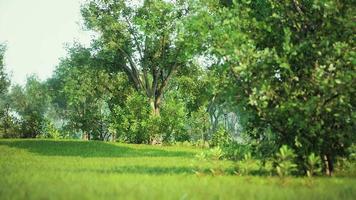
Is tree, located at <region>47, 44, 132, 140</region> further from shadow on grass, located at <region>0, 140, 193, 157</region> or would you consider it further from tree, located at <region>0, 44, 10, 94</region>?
shadow on grass, located at <region>0, 140, 193, 157</region>

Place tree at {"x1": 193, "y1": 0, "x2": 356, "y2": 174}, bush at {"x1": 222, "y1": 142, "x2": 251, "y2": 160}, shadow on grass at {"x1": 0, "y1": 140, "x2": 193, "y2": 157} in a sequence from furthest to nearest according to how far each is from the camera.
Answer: shadow on grass at {"x1": 0, "y1": 140, "x2": 193, "y2": 157}
bush at {"x1": 222, "y1": 142, "x2": 251, "y2": 160}
tree at {"x1": 193, "y1": 0, "x2": 356, "y2": 174}

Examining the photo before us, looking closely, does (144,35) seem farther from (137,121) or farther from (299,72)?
(299,72)

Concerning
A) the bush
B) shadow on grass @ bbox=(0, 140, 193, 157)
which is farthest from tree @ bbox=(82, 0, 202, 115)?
the bush

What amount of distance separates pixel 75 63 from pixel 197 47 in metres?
45.1

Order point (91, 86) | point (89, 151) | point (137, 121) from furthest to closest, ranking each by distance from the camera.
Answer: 1. point (91, 86)
2. point (137, 121)
3. point (89, 151)

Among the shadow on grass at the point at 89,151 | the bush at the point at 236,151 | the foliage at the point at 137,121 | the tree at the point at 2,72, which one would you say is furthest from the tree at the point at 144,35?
the tree at the point at 2,72

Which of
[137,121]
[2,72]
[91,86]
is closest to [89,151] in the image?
[137,121]

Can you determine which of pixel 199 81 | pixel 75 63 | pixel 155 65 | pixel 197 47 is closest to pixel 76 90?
pixel 75 63

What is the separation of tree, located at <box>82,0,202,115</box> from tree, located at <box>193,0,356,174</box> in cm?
3640

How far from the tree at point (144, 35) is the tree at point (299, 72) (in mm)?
36401

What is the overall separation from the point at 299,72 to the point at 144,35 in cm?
4128

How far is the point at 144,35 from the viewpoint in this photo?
5603cm

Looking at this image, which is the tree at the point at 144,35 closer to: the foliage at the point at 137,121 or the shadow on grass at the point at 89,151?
the foliage at the point at 137,121

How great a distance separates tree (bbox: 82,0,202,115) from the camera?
178 feet
